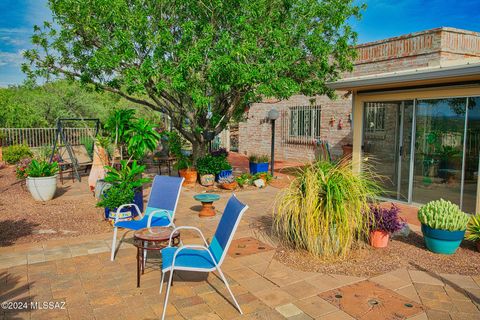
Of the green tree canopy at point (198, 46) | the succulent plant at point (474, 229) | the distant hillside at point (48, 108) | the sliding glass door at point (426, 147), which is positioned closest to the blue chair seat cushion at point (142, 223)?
the green tree canopy at point (198, 46)

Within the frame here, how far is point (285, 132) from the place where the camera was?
17312mm

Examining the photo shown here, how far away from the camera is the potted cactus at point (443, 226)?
4965 millimetres

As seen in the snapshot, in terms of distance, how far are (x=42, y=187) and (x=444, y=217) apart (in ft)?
25.8

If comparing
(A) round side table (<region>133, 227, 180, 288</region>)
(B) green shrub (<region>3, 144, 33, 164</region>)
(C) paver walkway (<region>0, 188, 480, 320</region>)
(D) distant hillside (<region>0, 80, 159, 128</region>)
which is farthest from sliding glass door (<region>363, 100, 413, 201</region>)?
(B) green shrub (<region>3, 144, 33, 164</region>)

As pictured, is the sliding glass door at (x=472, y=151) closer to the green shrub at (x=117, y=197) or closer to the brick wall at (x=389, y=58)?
the brick wall at (x=389, y=58)

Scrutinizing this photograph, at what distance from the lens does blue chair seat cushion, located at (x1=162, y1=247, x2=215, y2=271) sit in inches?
139

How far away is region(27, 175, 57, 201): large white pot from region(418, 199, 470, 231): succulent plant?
7497 millimetres

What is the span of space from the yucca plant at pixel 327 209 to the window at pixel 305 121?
10.6 meters

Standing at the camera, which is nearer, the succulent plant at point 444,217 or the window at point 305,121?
the succulent plant at point 444,217

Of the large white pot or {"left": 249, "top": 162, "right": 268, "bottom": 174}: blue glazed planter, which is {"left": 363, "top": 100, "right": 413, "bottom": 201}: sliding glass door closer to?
{"left": 249, "top": 162, "right": 268, "bottom": 174}: blue glazed planter

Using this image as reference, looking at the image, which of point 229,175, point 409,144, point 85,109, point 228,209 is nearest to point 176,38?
point 229,175

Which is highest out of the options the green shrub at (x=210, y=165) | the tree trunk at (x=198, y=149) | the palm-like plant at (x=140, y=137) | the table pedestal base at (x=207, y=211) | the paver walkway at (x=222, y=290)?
the palm-like plant at (x=140, y=137)

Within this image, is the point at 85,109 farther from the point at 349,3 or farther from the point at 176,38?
the point at 349,3

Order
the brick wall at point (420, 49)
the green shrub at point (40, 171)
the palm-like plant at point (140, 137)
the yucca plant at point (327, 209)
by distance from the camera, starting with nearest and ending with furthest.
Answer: the yucca plant at point (327, 209)
the palm-like plant at point (140, 137)
the green shrub at point (40, 171)
the brick wall at point (420, 49)
